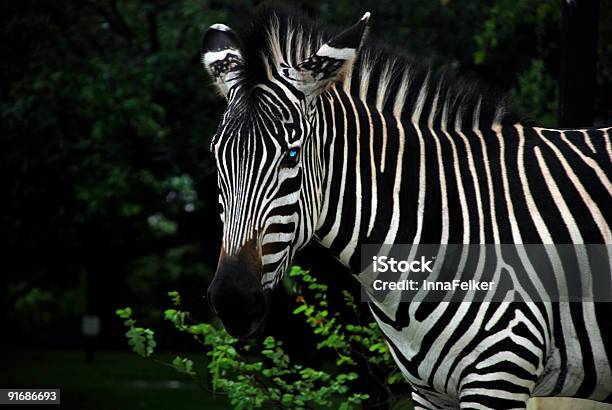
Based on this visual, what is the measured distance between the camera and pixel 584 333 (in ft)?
10.2

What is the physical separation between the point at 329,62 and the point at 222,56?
55 cm

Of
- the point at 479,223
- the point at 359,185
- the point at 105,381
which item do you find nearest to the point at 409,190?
the point at 359,185

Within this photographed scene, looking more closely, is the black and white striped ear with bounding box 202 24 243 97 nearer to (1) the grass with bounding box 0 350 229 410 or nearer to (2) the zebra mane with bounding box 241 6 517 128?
(2) the zebra mane with bounding box 241 6 517 128

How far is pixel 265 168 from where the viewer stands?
3.03 m

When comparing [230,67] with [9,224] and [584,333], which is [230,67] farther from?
[9,224]

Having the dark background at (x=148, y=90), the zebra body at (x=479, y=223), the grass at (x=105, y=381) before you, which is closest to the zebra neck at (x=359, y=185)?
the zebra body at (x=479, y=223)

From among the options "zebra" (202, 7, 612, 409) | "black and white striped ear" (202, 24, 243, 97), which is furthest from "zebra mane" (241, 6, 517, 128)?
"black and white striped ear" (202, 24, 243, 97)

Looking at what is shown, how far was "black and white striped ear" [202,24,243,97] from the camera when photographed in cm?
335

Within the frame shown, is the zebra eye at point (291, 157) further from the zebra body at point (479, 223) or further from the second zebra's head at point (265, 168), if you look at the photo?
the zebra body at point (479, 223)

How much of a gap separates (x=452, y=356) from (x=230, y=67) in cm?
143

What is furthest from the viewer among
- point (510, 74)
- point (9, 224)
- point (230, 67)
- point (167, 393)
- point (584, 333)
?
point (167, 393)

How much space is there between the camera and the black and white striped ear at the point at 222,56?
11.0 ft

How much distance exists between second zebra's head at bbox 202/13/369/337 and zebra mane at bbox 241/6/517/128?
18 cm

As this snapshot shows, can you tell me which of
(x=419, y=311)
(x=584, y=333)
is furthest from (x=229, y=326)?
(x=584, y=333)
